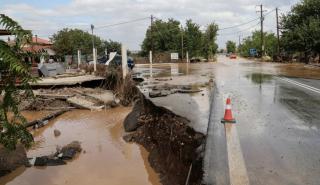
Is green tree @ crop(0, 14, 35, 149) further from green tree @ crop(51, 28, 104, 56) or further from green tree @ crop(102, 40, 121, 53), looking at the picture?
green tree @ crop(102, 40, 121, 53)

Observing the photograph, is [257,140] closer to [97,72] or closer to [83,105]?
[83,105]

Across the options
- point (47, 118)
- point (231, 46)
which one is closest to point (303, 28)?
point (47, 118)

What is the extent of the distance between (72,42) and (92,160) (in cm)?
5436

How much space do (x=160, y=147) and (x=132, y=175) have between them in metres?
1.02

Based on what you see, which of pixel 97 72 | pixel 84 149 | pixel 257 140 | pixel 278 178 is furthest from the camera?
pixel 97 72

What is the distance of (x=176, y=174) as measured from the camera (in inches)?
266

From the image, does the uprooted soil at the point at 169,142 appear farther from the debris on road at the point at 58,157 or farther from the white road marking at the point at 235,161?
the debris on road at the point at 58,157

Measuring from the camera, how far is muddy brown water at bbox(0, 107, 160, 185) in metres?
7.65

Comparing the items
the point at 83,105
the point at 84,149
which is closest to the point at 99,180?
the point at 84,149

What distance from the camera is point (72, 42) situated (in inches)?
2383

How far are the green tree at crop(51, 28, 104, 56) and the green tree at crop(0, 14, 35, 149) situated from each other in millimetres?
50605

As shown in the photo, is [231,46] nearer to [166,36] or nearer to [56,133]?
[166,36]

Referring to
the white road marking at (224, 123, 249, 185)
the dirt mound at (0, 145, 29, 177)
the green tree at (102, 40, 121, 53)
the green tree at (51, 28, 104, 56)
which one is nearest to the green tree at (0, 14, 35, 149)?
the white road marking at (224, 123, 249, 185)

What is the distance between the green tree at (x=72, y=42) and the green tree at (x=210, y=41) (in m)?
20.6
